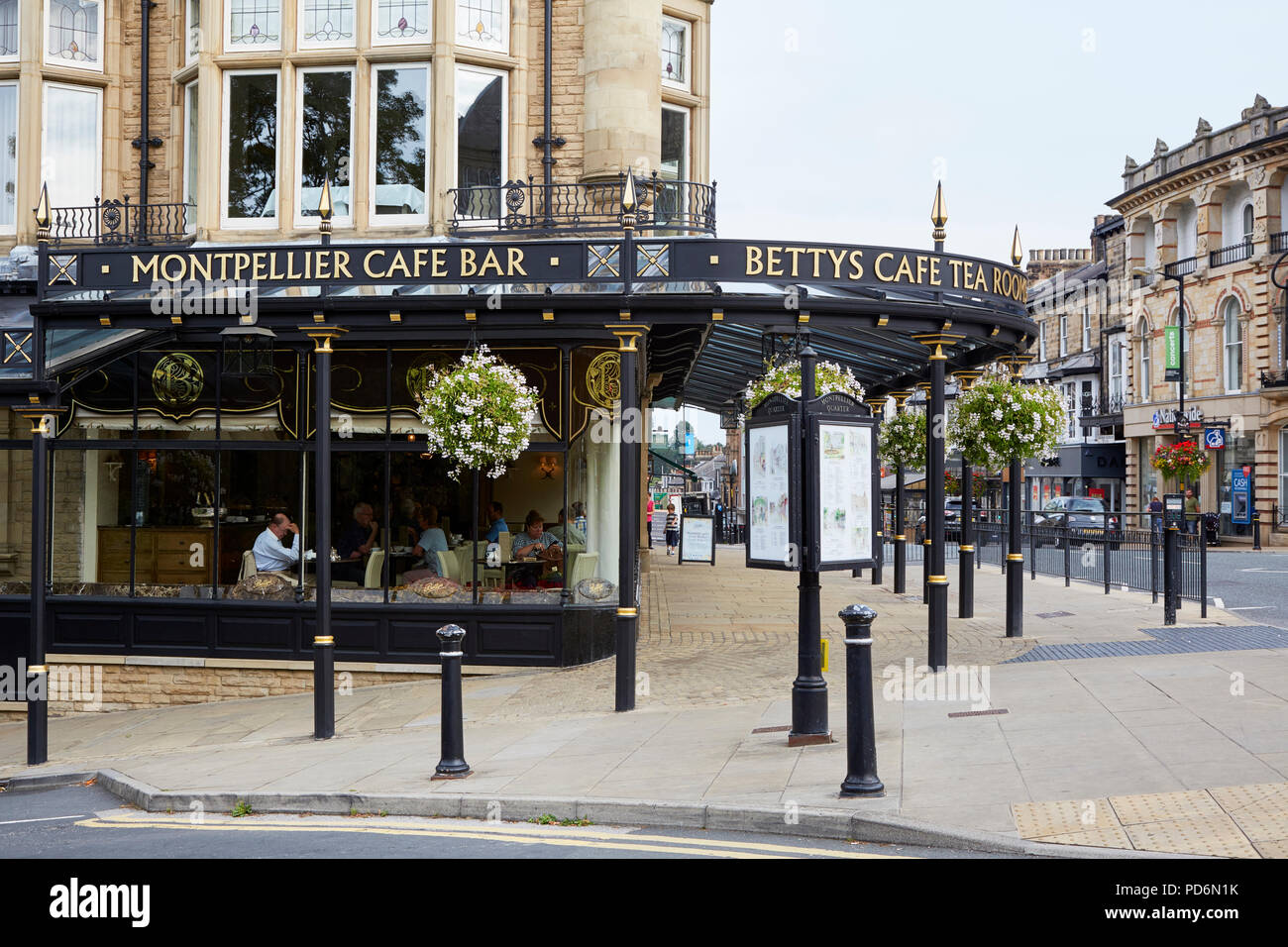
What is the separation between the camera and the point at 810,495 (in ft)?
31.0

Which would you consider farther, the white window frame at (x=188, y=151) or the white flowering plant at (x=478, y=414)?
the white window frame at (x=188, y=151)

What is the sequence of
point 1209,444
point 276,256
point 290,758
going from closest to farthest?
point 290,758 → point 276,256 → point 1209,444

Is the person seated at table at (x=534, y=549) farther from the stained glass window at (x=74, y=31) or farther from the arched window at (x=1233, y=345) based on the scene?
the arched window at (x=1233, y=345)

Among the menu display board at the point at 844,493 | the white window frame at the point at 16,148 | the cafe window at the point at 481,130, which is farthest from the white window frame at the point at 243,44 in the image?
the menu display board at the point at 844,493

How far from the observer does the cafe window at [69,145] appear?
16.7 metres

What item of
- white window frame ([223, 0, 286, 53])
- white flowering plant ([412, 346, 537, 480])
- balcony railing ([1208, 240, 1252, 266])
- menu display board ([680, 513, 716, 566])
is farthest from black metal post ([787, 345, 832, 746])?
balcony railing ([1208, 240, 1252, 266])

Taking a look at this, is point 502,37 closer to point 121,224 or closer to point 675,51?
point 675,51

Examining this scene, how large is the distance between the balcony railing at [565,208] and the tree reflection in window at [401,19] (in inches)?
85.5

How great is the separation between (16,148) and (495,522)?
902cm

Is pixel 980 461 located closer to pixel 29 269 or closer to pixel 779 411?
pixel 779 411

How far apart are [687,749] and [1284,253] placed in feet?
121

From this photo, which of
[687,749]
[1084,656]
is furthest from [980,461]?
[687,749]

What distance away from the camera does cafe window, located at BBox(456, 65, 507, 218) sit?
50.1 feet

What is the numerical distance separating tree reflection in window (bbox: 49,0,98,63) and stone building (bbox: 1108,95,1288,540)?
33006 mm
